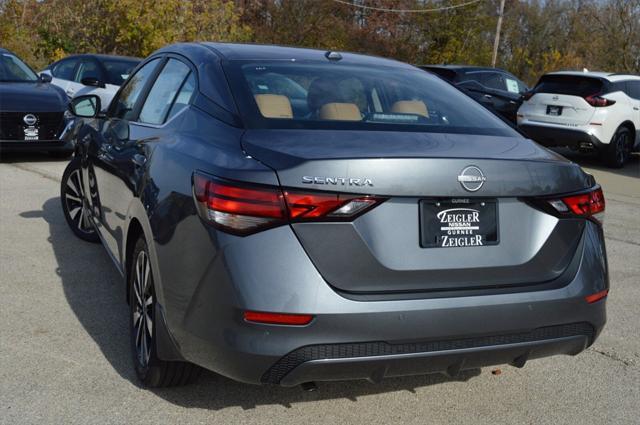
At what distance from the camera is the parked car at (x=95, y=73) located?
12.8 meters

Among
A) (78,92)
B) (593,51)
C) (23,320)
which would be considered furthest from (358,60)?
(593,51)

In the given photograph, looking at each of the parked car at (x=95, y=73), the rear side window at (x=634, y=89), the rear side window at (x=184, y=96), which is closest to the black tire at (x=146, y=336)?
the rear side window at (x=184, y=96)

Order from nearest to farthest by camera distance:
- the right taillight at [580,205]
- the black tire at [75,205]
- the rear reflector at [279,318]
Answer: the rear reflector at [279,318] < the right taillight at [580,205] < the black tire at [75,205]

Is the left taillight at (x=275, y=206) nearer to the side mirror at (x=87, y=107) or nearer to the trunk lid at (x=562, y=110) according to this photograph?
the side mirror at (x=87, y=107)

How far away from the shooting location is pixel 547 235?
3.16 m

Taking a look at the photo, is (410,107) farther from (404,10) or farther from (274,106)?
(404,10)

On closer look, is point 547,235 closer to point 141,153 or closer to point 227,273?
point 227,273

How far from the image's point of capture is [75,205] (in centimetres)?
657

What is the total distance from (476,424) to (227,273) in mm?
1415

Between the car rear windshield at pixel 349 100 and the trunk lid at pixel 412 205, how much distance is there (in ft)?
0.60

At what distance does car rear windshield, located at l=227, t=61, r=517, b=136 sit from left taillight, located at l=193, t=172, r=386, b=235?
44 centimetres

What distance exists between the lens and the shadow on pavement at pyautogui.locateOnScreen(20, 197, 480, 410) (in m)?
3.61

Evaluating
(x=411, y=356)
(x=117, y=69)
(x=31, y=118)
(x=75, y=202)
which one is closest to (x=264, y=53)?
(x=411, y=356)

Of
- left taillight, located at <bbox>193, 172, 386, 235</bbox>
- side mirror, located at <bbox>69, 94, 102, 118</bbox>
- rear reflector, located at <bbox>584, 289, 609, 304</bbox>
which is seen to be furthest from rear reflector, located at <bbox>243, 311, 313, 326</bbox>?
side mirror, located at <bbox>69, 94, 102, 118</bbox>
